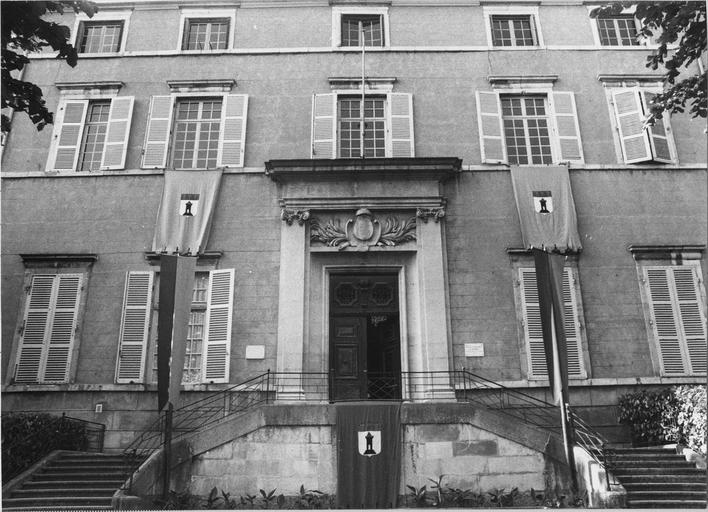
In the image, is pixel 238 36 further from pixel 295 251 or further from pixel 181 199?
pixel 295 251

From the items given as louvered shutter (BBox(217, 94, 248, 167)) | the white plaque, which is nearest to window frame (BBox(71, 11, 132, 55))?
louvered shutter (BBox(217, 94, 248, 167))

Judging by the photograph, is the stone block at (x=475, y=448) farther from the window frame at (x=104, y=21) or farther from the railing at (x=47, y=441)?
the window frame at (x=104, y=21)

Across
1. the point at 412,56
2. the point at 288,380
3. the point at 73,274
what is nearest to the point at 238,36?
the point at 412,56

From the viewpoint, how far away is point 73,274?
1276cm

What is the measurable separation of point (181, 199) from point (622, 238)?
9.55m

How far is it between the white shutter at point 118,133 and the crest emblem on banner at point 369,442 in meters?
8.19

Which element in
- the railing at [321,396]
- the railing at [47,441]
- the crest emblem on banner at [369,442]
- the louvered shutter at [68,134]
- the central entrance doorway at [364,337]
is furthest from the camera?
the louvered shutter at [68,134]

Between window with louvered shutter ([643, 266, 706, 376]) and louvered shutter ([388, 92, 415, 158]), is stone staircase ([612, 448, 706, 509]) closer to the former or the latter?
window with louvered shutter ([643, 266, 706, 376])

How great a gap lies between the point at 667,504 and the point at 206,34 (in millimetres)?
13819

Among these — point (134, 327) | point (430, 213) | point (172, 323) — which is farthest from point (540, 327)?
point (134, 327)

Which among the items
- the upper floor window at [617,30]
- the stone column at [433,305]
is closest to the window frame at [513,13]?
the upper floor window at [617,30]

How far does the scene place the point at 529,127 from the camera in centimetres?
1419

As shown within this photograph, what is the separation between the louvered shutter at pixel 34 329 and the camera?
12164mm

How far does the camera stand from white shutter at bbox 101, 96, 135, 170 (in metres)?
13.7
